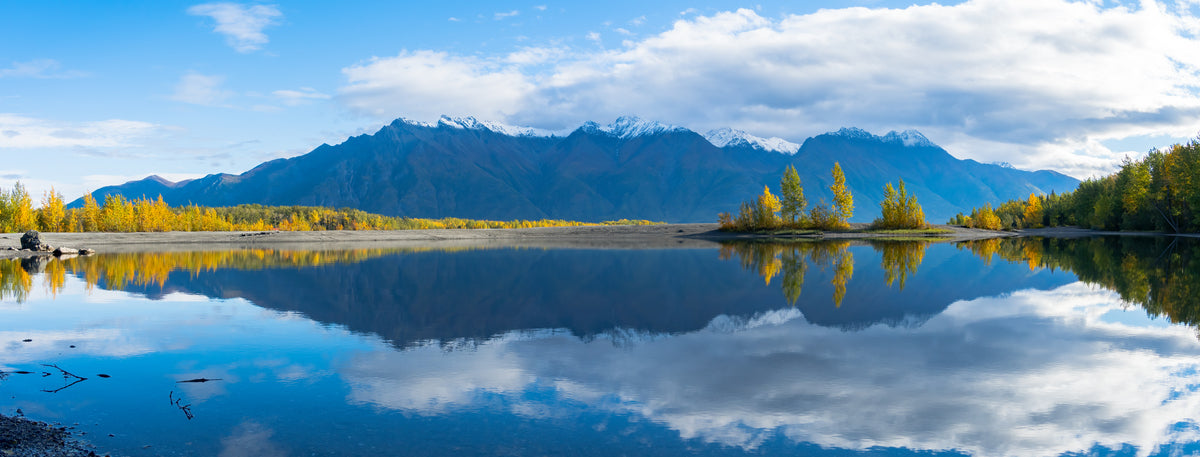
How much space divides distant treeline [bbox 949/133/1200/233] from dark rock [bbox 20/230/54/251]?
123 metres

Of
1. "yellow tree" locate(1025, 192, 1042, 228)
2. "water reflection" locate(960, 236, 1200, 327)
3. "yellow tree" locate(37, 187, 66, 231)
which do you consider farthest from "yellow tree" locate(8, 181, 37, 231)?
"yellow tree" locate(1025, 192, 1042, 228)

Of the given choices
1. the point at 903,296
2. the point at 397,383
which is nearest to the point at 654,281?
the point at 903,296

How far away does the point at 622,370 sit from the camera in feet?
41.3

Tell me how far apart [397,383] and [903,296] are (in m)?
18.6

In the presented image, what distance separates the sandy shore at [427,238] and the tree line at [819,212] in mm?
4064

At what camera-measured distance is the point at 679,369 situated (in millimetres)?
Result: 12586

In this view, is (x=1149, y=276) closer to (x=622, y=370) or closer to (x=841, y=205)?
(x=622, y=370)

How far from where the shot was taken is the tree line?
96625 mm

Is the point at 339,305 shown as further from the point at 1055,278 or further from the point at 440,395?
the point at 1055,278

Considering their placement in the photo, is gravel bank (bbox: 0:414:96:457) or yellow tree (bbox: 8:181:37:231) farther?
yellow tree (bbox: 8:181:37:231)

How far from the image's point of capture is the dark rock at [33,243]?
70.1 meters

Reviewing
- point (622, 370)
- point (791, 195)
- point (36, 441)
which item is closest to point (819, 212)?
point (791, 195)

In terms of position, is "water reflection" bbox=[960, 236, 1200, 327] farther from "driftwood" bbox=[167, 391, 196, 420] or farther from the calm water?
"driftwood" bbox=[167, 391, 196, 420]

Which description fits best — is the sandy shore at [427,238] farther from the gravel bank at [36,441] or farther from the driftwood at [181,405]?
the gravel bank at [36,441]
